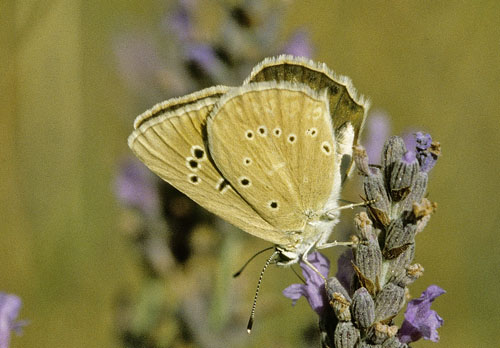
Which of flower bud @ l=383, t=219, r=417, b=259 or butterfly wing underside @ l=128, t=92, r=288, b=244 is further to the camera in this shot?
butterfly wing underside @ l=128, t=92, r=288, b=244

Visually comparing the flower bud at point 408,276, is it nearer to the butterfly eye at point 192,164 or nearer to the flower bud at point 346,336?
the flower bud at point 346,336

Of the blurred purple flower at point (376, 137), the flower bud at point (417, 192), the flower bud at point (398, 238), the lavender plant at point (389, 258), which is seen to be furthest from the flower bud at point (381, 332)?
the blurred purple flower at point (376, 137)

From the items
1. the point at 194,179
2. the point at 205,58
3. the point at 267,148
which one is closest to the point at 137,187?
the point at 205,58

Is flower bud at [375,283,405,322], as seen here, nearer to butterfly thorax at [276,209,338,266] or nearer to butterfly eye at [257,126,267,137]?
butterfly thorax at [276,209,338,266]

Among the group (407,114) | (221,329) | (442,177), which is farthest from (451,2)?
(221,329)

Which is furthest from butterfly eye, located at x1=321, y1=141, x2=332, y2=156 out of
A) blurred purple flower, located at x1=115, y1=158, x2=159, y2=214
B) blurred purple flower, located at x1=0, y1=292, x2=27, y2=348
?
blurred purple flower, located at x1=115, y1=158, x2=159, y2=214
